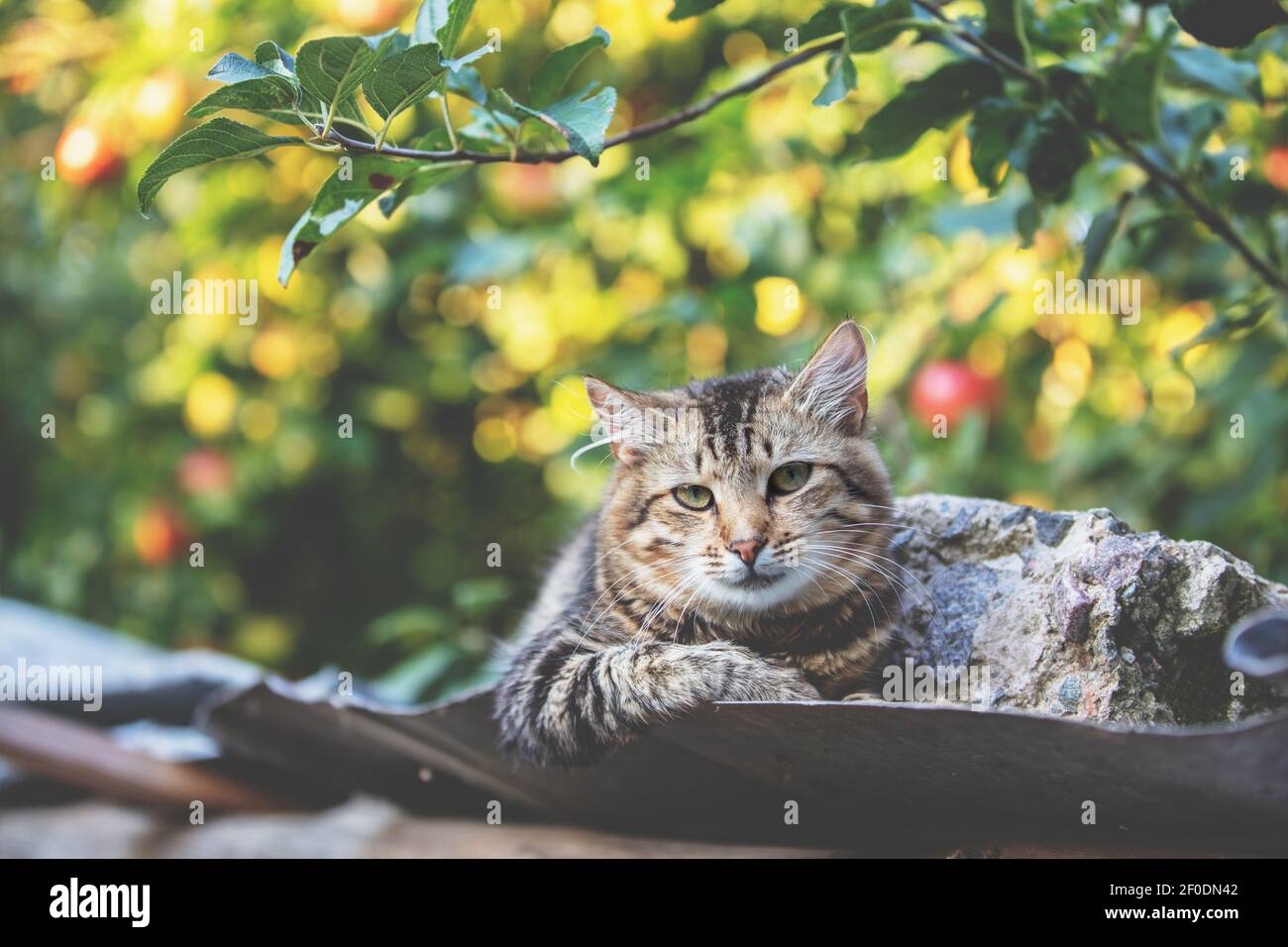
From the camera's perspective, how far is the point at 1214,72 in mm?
1714

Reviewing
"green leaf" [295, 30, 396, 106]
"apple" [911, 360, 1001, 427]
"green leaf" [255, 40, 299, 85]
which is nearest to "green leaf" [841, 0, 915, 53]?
"green leaf" [295, 30, 396, 106]

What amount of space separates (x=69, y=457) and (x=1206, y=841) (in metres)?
3.80

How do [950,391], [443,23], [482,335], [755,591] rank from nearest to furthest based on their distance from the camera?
[443,23] < [755,591] < [950,391] < [482,335]

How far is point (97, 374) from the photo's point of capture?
4.12m

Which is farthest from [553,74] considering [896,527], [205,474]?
[205,474]

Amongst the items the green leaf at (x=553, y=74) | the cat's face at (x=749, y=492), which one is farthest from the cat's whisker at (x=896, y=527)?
the green leaf at (x=553, y=74)

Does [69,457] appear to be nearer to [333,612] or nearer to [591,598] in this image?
[333,612]

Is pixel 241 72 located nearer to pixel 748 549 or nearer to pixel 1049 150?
pixel 748 549

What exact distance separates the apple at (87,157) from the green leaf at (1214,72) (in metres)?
2.44

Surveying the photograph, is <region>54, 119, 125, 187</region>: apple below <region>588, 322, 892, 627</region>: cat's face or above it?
above

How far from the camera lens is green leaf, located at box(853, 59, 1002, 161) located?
63.9 inches

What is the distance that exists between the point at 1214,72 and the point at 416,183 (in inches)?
47.1

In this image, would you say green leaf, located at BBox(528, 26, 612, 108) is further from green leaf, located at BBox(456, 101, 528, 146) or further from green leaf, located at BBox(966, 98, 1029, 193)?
green leaf, located at BBox(966, 98, 1029, 193)

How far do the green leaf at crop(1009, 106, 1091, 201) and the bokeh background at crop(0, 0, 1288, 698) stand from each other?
2.23ft
